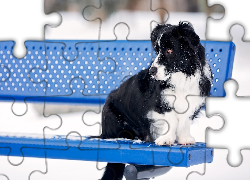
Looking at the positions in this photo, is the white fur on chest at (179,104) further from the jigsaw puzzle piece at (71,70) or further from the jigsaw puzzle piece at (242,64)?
the jigsaw puzzle piece at (242,64)

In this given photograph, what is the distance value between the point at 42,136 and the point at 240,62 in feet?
6.24

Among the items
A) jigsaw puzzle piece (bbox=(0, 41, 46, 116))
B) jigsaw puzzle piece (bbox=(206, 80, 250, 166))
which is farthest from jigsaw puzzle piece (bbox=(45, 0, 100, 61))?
jigsaw puzzle piece (bbox=(206, 80, 250, 166))

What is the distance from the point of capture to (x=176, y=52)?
7.72ft

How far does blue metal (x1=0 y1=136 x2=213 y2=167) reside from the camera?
2.15m

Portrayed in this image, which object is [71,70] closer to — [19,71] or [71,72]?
[71,72]

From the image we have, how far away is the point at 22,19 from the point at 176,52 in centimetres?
256

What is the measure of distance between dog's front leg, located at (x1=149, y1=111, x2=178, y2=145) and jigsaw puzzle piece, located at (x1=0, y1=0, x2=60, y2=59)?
2.04m

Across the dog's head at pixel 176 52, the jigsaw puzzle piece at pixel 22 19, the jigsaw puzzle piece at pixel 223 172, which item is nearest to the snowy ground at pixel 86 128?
the jigsaw puzzle piece at pixel 223 172

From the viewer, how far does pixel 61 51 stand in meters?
3.57

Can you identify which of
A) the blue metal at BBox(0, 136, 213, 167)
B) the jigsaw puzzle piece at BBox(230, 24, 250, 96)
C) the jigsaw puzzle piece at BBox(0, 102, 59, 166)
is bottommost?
the jigsaw puzzle piece at BBox(0, 102, 59, 166)

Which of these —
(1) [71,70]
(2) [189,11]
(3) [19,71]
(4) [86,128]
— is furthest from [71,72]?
(2) [189,11]

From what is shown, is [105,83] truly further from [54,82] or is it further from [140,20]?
[140,20]

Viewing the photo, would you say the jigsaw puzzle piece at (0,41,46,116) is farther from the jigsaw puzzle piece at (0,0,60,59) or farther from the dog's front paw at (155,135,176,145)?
the dog's front paw at (155,135,176,145)

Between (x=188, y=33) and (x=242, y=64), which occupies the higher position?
(x=188, y=33)
